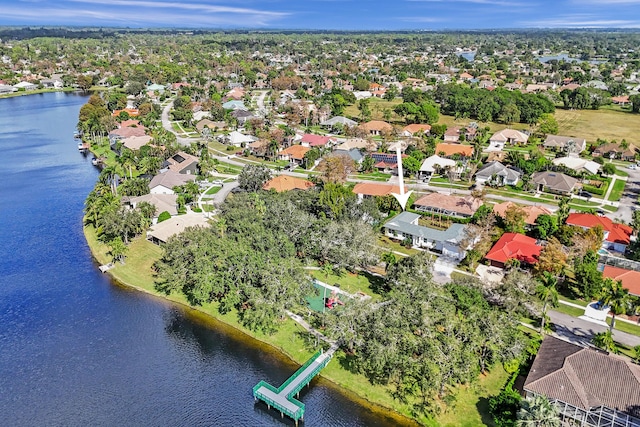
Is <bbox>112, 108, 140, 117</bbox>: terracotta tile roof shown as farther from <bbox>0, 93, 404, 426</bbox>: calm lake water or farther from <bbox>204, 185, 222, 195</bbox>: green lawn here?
<bbox>0, 93, 404, 426</bbox>: calm lake water

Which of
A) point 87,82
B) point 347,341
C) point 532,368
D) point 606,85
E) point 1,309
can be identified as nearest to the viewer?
point 532,368

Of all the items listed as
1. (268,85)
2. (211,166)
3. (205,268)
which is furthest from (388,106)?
(205,268)

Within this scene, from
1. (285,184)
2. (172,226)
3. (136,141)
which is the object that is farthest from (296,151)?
(172,226)

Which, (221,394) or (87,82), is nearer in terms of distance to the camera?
(221,394)

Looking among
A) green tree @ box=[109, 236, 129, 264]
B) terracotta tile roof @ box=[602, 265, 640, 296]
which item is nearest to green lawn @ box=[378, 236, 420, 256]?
terracotta tile roof @ box=[602, 265, 640, 296]

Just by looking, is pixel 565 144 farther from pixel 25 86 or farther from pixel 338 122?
pixel 25 86

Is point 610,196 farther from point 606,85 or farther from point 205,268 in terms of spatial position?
point 606,85
